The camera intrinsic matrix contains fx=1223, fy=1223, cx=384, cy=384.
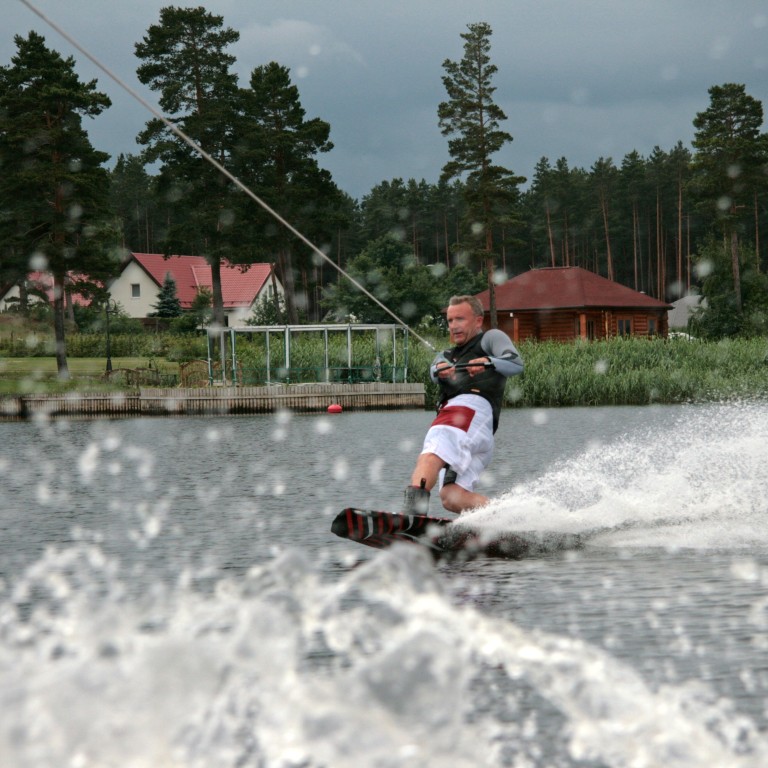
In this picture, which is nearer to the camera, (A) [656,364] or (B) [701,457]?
(B) [701,457]

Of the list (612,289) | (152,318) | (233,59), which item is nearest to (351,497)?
(233,59)

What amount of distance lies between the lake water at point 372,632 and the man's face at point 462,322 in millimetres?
1338

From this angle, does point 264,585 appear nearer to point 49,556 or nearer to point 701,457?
point 49,556

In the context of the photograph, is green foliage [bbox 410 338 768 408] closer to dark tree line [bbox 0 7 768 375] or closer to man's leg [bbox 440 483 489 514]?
dark tree line [bbox 0 7 768 375]

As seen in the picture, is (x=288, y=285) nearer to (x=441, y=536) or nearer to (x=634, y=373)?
(x=634, y=373)

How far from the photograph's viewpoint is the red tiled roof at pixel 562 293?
64.7m

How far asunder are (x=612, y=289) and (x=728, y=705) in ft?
213

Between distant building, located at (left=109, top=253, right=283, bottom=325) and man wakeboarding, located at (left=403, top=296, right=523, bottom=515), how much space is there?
7893 centimetres

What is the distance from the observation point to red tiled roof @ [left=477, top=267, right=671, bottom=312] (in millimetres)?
64688

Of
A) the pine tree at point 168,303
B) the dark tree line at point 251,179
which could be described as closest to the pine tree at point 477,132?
the dark tree line at point 251,179

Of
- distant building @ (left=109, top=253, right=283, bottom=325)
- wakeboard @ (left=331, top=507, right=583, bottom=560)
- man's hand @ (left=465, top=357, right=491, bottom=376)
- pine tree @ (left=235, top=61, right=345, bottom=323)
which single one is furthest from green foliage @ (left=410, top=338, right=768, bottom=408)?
distant building @ (left=109, top=253, right=283, bottom=325)

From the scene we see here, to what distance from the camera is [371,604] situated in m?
7.09

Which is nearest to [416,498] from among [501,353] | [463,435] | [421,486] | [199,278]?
[421,486]

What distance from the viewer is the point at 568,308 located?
64188 millimetres
